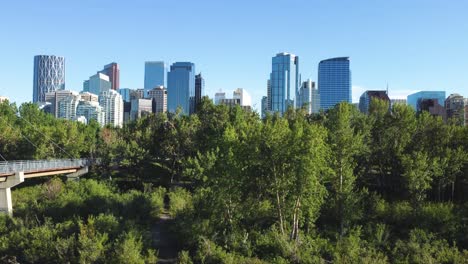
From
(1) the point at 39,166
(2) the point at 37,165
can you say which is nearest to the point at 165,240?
(2) the point at 37,165

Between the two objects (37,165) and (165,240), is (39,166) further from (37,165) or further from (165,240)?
(165,240)

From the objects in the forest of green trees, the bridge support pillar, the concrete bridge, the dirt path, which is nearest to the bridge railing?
the concrete bridge

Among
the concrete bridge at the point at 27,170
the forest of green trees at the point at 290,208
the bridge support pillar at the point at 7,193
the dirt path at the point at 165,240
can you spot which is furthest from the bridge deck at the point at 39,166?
the dirt path at the point at 165,240

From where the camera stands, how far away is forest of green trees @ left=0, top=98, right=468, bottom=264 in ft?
91.1

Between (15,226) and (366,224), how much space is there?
956 inches

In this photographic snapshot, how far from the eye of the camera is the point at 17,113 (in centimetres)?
8888

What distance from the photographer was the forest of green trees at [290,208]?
27766 millimetres

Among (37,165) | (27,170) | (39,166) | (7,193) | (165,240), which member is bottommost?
(165,240)

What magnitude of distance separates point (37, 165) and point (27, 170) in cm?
239

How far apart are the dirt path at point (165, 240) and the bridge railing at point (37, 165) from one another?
14.4 meters

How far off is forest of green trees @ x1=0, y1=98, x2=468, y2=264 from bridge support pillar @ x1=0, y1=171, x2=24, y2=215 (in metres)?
0.83

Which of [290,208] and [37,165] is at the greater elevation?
[37,165]

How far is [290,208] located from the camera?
28781 millimetres

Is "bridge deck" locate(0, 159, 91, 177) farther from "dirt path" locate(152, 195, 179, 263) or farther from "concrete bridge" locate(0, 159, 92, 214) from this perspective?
"dirt path" locate(152, 195, 179, 263)
